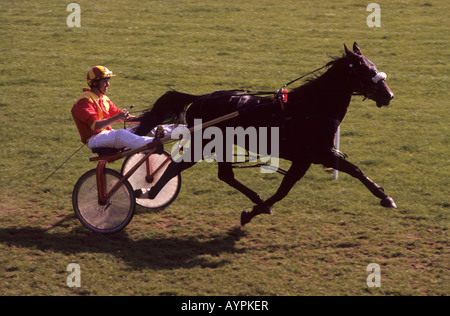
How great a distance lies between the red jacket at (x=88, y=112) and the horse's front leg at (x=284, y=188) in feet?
6.25

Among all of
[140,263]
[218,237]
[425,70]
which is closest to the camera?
[140,263]

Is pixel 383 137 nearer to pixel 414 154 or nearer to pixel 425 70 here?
pixel 414 154

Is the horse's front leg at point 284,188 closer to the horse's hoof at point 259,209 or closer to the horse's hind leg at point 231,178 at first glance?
the horse's hoof at point 259,209

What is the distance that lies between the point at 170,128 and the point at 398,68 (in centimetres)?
748

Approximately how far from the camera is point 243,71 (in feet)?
43.7

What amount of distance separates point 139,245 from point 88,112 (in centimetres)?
152

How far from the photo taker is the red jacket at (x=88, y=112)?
7.01 meters

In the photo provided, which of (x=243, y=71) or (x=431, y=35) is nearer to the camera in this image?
(x=243, y=71)

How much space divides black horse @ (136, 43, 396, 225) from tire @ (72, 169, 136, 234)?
3.79 ft

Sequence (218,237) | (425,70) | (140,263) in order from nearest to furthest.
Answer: (140,263), (218,237), (425,70)

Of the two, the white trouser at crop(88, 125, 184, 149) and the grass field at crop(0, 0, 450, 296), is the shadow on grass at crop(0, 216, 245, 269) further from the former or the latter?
the white trouser at crop(88, 125, 184, 149)

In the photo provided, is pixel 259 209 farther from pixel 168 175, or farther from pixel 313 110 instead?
pixel 313 110

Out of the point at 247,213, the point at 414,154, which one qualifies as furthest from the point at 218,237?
the point at 414,154

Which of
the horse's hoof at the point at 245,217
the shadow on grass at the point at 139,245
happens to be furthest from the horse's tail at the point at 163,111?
the horse's hoof at the point at 245,217
